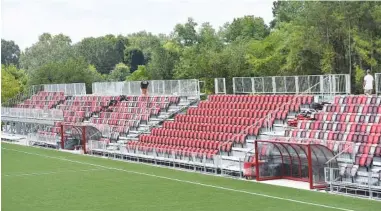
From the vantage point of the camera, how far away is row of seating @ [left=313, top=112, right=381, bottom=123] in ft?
92.0

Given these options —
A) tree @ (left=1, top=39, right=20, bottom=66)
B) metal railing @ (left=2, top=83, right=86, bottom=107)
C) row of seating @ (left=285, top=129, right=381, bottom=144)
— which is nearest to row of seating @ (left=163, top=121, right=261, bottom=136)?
row of seating @ (left=285, top=129, right=381, bottom=144)

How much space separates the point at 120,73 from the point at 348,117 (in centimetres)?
8580

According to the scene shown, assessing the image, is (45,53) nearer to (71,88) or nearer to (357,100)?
(71,88)

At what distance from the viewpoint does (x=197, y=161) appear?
34.2 m

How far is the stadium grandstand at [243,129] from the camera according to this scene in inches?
1046

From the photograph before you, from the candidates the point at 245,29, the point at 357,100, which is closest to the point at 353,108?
the point at 357,100

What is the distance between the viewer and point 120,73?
11331cm

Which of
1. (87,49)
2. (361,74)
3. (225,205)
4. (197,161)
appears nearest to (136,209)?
(225,205)

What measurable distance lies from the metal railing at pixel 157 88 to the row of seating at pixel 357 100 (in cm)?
1547

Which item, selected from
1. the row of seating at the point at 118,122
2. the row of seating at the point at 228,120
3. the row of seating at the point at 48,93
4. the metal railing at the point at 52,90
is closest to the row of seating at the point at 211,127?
the row of seating at the point at 228,120

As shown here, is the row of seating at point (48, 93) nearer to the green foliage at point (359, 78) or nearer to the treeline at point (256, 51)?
the treeline at point (256, 51)

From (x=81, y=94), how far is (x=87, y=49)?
64.7 meters

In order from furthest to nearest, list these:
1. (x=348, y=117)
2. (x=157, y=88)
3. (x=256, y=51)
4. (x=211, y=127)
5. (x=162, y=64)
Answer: (x=162, y=64) < (x=256, y=51) < (x=157, y=88) < (x=211, y=127) < (x=348, y=117)

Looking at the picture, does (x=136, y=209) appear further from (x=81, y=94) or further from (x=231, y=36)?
(x=231, y=36)
